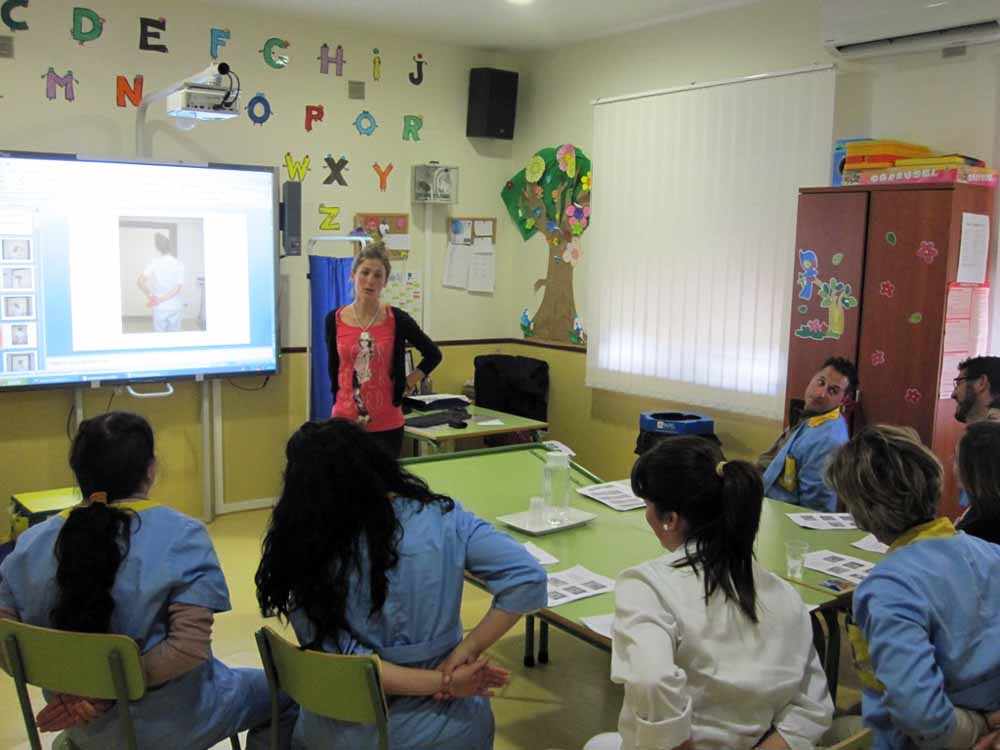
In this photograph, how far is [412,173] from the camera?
5.81 m

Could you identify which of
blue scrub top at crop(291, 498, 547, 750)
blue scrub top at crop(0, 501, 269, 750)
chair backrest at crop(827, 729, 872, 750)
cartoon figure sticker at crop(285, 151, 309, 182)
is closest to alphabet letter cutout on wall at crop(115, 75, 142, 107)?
cartoon figure sticker at crop(285, 151, 309, 182)

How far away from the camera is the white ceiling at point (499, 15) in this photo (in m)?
4.88

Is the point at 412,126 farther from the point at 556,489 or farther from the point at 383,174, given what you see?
the point at 556,489

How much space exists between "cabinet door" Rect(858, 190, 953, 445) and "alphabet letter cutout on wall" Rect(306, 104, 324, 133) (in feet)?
10.3

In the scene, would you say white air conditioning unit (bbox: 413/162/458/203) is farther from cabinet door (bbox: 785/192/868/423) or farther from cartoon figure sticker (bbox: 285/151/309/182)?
cabinet door (bbox: 785/192/868/423)

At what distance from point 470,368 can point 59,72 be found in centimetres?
299

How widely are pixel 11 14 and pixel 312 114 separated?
159cm

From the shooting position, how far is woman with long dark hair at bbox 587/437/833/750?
1.59 m

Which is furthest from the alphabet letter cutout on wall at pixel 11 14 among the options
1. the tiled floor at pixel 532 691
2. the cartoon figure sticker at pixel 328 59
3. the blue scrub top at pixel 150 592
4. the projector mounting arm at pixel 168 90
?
the blue scrub top at pixel 150 592

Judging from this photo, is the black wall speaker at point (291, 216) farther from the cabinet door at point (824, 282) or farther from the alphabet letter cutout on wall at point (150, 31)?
the cabinet door at point (824, 282)

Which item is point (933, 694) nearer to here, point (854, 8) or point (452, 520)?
point (452, 520)

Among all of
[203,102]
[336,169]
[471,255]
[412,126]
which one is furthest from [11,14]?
[471,255]

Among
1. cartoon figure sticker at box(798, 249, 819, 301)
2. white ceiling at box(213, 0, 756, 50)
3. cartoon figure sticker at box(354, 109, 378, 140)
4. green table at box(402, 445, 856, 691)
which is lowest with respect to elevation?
green table at box(402, 445, 856, 691)

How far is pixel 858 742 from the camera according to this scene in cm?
155
